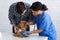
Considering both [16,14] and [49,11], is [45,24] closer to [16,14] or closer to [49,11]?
[16,14]

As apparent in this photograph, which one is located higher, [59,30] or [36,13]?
[36,13]

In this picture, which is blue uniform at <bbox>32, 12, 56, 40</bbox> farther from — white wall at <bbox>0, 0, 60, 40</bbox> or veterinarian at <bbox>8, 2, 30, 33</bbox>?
white wall at <bbox>0, 0, 60, 40</bbox>

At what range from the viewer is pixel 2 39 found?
1972 mm

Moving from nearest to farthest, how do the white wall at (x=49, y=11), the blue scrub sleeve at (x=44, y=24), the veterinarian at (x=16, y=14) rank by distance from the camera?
the blue scrub sleeve at (x=44, y=24) < the veterinarian at (x=16, y=14) < the white wall at (x=49, y=11)

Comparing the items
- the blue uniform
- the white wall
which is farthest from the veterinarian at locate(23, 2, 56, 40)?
the white wall

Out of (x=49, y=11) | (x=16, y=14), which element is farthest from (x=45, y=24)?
(x=49, y=11)

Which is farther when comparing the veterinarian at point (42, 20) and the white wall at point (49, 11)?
the white wall at point (49, 11)

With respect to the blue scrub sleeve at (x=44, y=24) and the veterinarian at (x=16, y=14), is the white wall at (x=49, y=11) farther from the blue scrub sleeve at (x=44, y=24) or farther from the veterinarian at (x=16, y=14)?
the blue scrub sleeve at (x=44, y=24)

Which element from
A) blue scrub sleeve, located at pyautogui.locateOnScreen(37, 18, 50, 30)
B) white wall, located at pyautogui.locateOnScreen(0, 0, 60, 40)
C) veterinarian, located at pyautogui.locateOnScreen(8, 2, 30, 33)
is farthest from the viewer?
white wall, located at pyautogui.locateOnScreen(0, 0, 60, 40)

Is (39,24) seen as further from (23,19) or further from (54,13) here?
(54,13)

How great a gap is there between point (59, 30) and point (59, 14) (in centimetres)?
27

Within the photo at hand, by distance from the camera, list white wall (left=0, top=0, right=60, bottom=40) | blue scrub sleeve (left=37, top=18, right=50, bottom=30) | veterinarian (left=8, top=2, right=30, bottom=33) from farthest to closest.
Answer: white wall (left=0, top=0, right=60, bottom=40) → veterinarian (left=8, top=2, right=30, bottom=33) → blue scrub sleeve (left=37, top=18, right=50, bottom=30)

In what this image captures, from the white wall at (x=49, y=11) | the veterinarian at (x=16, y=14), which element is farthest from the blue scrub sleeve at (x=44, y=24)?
the white wall at (x=49, y=11)

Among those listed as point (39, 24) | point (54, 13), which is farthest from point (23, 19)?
point (54, 13)
